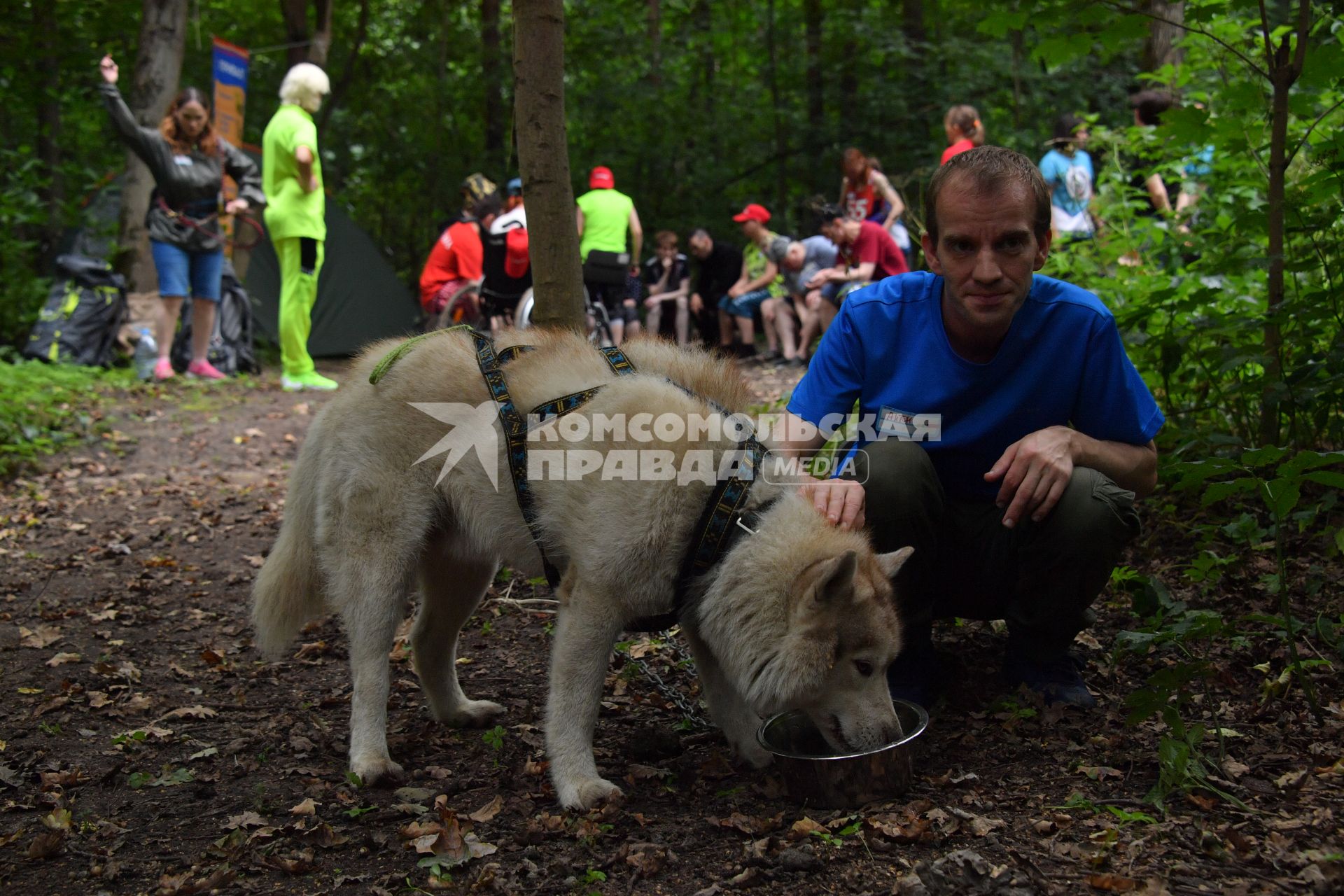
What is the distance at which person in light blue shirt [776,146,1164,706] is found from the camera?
9.91 feet

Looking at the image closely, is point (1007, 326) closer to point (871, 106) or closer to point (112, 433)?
point (112, 433)

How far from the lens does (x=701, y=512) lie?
2.93 m

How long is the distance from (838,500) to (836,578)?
0.37m

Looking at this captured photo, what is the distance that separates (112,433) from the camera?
7.75 metres

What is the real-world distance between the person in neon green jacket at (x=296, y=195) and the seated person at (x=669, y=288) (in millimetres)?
5989

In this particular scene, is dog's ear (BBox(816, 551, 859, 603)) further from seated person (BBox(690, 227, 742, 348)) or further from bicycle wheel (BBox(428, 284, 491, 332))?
seated person (BBox(690, 227, 742, 348))

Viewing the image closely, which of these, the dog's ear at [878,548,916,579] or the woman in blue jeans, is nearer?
the dog's ear at [878,548,916,579]

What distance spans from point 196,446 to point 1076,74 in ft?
49.9

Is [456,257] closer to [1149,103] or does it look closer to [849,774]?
[1149,103]

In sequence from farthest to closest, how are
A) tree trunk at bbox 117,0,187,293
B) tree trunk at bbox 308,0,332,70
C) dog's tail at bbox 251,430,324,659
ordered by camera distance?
tree trunk at bbox 308,0,332,70, tree trunk at bbox 117,0,187,293, dog's tail at bbox 251,430,324,659

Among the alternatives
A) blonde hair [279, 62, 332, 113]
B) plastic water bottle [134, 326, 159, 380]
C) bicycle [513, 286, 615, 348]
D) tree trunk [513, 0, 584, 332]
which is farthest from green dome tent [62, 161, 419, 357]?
tree trunk [513, 0, 584, 332]

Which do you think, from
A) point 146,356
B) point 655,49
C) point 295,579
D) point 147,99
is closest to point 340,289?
point 147,99

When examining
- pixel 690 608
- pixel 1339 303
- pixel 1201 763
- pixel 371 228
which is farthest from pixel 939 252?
pixel 371 228

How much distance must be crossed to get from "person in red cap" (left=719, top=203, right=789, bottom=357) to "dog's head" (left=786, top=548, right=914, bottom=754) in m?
9.79
